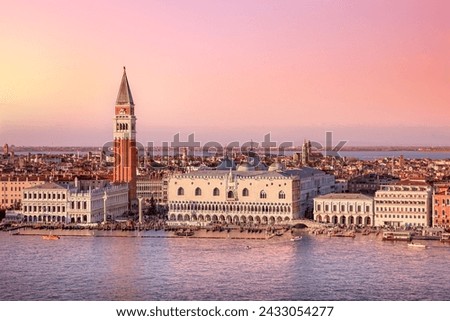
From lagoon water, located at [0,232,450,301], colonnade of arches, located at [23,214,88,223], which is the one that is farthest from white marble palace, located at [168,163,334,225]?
lagoon water, located at [0,232,450,301]

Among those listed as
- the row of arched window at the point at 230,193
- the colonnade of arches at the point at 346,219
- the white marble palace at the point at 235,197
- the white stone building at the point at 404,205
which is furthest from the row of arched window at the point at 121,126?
the white stone building at the point at 404,205

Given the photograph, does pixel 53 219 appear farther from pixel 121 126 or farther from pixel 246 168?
pixel 246 168

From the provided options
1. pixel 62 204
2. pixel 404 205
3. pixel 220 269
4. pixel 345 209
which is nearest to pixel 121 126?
pixel 62 204

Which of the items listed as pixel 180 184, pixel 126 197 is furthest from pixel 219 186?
pixel 126 197

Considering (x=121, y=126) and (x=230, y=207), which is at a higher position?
(x=121, y=126)

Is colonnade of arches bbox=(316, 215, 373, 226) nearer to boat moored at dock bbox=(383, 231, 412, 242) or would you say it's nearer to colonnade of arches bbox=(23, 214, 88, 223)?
boat moored at dock bbox=(383, 231, 412, 242)
